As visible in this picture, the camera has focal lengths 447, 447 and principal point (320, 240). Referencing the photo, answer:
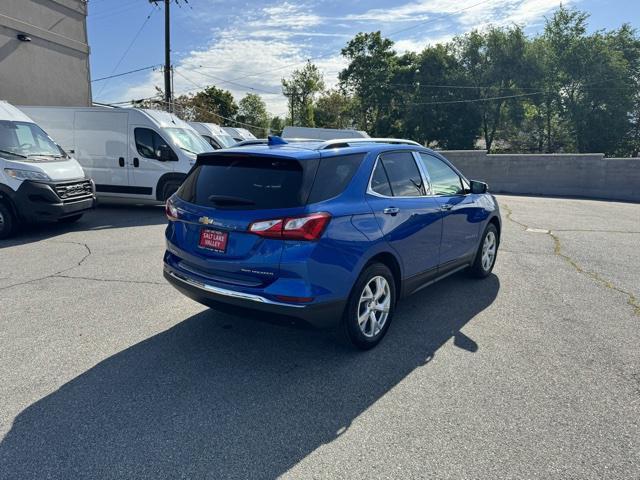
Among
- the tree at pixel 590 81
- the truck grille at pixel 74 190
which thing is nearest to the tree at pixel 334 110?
the tree at pixel 590 81

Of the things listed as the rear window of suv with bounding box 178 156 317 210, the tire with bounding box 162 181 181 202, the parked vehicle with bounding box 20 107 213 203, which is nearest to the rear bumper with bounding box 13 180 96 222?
the tire with bounding box 162 181 181 202

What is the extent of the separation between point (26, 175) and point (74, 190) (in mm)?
807

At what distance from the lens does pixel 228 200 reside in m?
3.43

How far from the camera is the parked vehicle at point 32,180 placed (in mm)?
7531

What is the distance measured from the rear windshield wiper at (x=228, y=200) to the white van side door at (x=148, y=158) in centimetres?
774

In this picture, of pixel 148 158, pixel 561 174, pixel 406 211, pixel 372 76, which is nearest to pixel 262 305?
pixel 406 211

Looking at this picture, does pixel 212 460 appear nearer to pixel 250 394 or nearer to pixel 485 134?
pixel 250 394

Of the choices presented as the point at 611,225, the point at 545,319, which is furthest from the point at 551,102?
the point at 545,319

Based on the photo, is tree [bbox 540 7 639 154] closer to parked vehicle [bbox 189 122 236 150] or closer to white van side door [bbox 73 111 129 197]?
parked vehicle [bbox 189 122 236 150]

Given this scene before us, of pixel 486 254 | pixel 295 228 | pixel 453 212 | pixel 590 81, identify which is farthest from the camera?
pixel 590 81

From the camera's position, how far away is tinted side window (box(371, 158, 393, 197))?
3779 millimetres

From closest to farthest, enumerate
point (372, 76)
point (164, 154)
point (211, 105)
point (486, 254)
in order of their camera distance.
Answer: point (486, 254), point (164, 154), point (372, 76), point (211, 105)

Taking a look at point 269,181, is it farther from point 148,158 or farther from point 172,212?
point 148,158

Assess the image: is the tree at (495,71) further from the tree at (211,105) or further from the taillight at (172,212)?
the taillight at (172,212)
